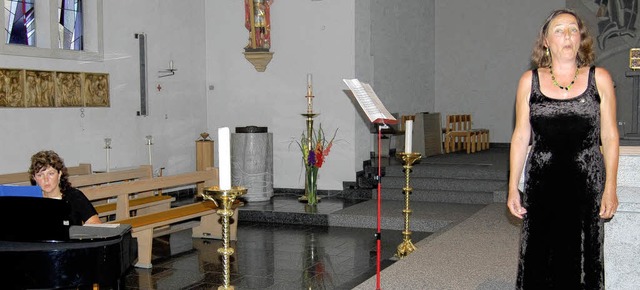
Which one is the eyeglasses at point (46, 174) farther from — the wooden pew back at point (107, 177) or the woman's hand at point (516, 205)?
the woman's hand at point (516, 205)

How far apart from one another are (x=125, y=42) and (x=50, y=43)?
1.17 m

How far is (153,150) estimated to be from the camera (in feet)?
33.2

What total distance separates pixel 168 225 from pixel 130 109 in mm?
2807

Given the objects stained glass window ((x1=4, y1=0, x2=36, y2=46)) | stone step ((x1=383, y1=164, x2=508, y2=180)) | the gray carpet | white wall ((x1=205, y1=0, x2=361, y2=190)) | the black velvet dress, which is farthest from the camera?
white wall ((x1=205, y1=0, x2=361, y2=190))

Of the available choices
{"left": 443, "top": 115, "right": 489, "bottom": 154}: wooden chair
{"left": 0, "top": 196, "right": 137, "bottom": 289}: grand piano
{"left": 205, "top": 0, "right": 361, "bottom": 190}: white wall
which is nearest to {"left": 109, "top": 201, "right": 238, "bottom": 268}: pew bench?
{"left": 0, "top": 196, "right": 137, "bottom": 289}: grand piano

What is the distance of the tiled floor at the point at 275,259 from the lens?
5.75 m

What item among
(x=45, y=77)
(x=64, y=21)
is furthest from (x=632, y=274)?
(x=64, y=21)

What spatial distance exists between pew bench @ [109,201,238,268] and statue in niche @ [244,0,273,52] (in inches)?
143

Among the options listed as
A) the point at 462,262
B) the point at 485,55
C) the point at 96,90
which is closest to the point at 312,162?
the point at 96,90

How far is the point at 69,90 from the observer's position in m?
8.74

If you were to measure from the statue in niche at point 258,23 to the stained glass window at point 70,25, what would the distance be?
242 cm

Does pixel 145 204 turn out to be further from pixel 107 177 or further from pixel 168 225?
pixel 107 177

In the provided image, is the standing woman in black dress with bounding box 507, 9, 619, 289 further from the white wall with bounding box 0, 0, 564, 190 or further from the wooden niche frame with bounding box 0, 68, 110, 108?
the white wall with bounding box 0, 0, 564, 190

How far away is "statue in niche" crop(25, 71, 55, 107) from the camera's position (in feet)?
26.9
